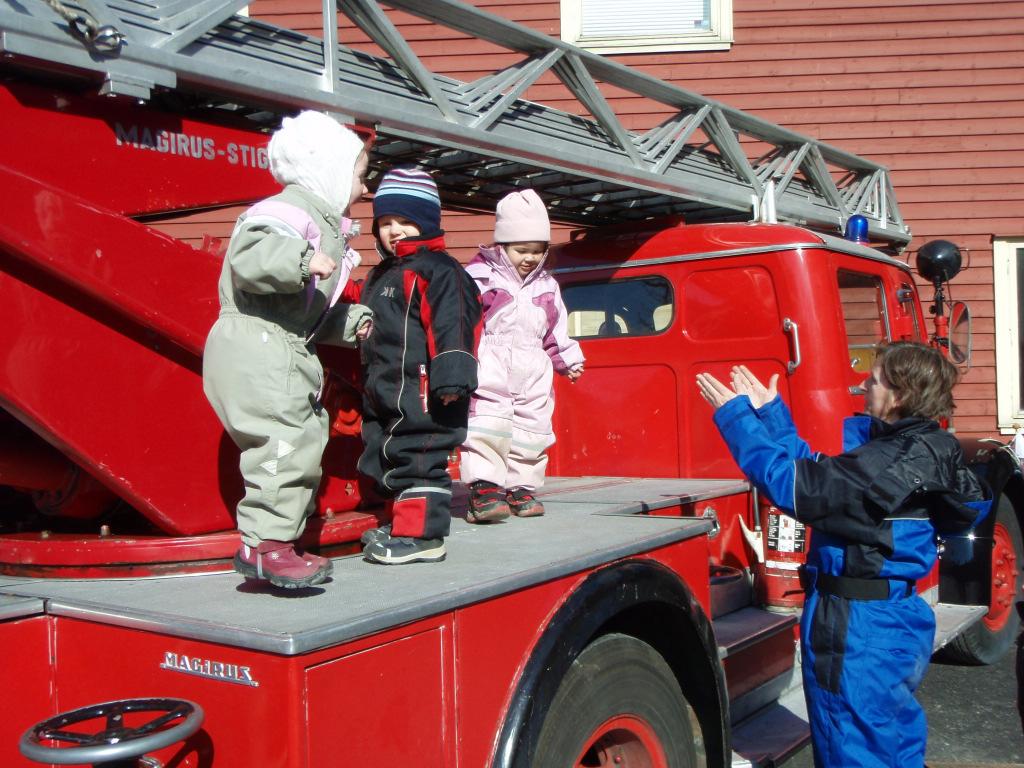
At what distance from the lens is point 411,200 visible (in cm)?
280

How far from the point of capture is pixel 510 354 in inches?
142

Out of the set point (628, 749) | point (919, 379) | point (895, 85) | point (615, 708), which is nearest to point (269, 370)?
point (615, 708)

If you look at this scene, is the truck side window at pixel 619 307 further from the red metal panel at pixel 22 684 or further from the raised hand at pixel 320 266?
the red metal panel at pixel 22 684

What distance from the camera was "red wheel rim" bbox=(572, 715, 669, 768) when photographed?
8.02 feet

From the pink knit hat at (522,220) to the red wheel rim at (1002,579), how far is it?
3.19 m

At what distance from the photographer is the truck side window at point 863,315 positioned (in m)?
4.54

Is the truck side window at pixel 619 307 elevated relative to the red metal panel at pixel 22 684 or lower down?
elevated

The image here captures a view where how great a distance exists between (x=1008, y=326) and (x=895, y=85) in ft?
8.34

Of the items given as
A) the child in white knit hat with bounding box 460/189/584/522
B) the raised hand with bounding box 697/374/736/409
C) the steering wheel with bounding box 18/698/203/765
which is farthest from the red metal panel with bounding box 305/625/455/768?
the child in white knit hat with bounding box 460/189/584/522

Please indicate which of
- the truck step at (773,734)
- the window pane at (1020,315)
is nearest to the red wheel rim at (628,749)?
the truck step at (773,734)

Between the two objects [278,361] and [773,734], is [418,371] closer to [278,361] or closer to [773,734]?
[278,361]

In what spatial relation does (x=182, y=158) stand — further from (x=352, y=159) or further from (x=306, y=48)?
(x=306, y=48)

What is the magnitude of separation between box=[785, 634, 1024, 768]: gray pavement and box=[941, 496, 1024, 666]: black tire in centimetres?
9

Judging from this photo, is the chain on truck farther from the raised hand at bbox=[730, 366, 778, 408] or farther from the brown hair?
the brown hair
